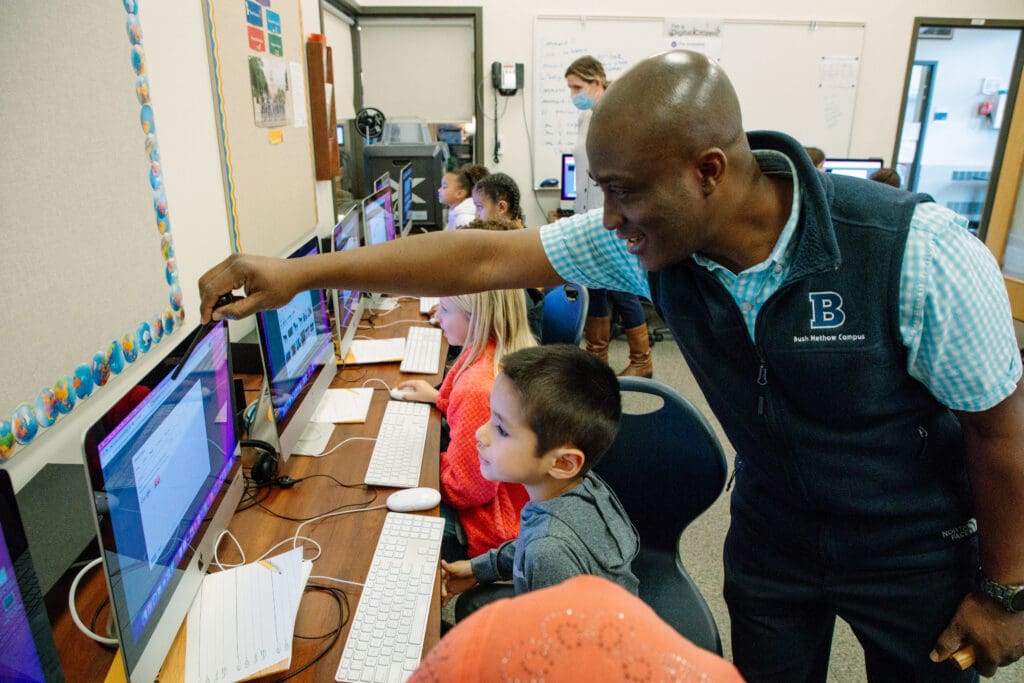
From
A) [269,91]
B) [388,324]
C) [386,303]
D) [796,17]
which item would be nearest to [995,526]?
[388,324]

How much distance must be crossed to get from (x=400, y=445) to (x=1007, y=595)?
1.18 metres

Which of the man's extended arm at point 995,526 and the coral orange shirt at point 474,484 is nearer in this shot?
the man's extended arm at point 995,526

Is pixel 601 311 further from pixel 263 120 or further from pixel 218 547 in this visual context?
pixel 218 547

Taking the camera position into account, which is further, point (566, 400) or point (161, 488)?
point (566, 400)

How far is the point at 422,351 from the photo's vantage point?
7.37 feet

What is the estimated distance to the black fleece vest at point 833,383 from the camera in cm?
88

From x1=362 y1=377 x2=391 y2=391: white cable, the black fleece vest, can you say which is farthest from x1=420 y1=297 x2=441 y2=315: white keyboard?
the black fleece vest

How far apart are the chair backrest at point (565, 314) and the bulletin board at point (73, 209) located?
126 cm

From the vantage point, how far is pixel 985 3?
4.89 metres

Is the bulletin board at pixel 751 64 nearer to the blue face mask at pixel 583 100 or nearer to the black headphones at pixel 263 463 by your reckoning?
the blue face mask at pixel 583 100

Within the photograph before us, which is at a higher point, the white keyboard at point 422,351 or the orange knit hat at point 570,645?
the orange knit hat at point 570,645

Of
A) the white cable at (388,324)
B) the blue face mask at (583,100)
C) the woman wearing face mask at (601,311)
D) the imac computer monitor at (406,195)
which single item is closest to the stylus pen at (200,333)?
the white cable at (388,324)

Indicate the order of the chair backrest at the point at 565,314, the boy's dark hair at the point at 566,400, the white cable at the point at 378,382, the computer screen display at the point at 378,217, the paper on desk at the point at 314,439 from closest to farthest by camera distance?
the boy's dark hair at the point at 566,400, the paper on desk at the point at 314,439, the white cable at the point at 378,382, the chair backrest at the point at 565,314, the computer screen display at the point at 378,217

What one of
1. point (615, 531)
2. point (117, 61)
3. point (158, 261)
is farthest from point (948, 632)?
point (117, 61)
